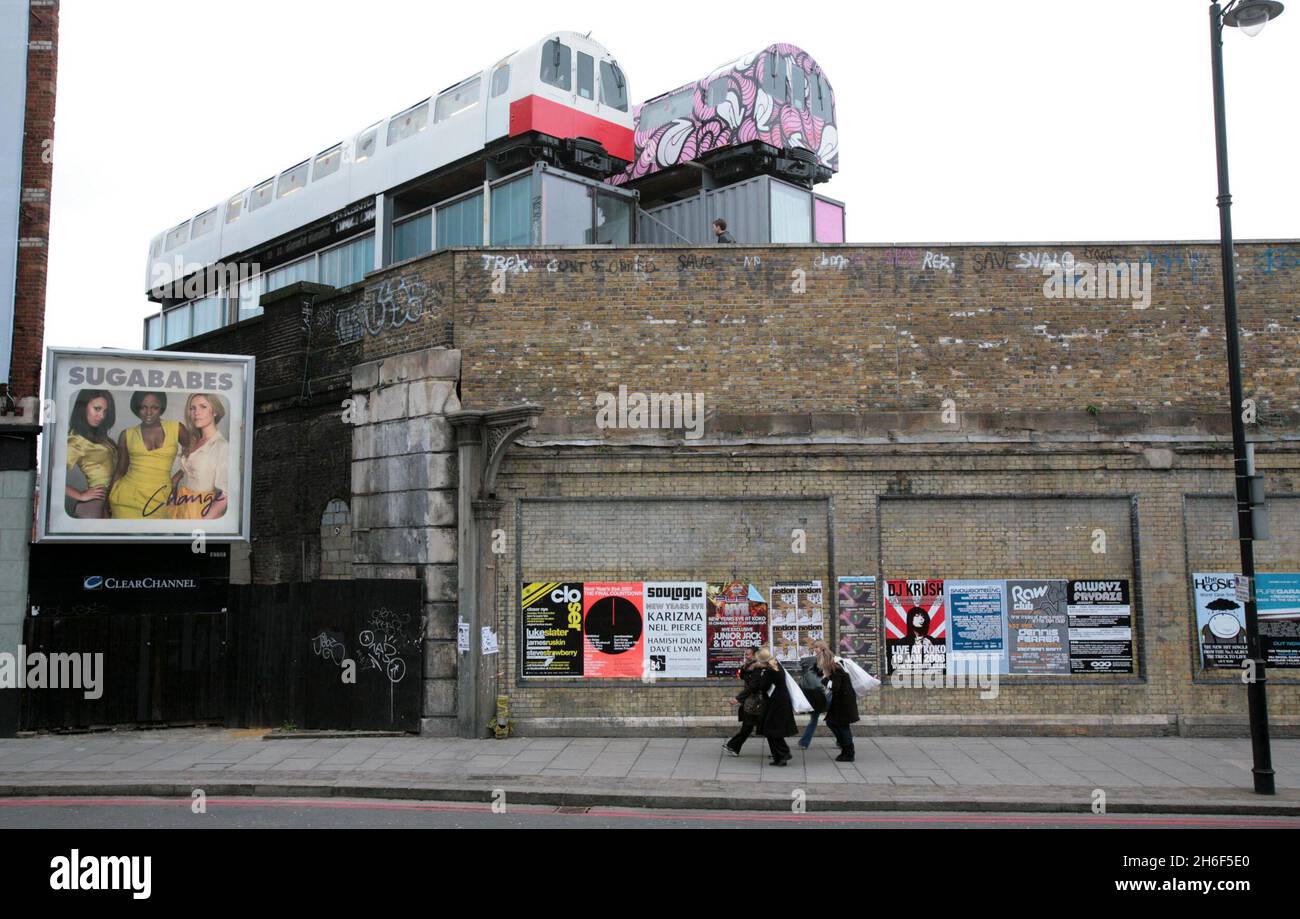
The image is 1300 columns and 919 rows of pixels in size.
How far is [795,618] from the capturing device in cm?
1534

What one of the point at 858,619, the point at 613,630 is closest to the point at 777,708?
the point at 858,619

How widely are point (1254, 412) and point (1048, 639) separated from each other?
15.5 feet

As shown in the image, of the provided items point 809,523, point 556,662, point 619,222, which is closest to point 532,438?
point 556,662

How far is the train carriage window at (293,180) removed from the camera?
1078 inches

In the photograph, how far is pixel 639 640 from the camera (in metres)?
15.3

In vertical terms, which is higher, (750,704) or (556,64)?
(556,64)

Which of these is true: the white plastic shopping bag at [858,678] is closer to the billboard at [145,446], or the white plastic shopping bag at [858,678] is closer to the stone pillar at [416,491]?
the stone pillar at [416,491]

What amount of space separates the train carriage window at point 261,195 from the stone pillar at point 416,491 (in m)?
14.2

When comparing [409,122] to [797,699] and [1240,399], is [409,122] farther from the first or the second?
[1240,399]

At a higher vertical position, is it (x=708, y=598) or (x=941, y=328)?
(x=941, y=328)

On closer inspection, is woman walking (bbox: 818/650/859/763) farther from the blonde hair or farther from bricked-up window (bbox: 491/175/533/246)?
bricked-up window (bbox: 491/175/533/246)

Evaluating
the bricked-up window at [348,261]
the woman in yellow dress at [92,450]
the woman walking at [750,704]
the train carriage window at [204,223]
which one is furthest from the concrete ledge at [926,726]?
the train carriage window at [204,223]

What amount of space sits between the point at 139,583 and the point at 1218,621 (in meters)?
17.1

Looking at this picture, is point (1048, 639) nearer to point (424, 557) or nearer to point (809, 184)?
point (424, 557)
